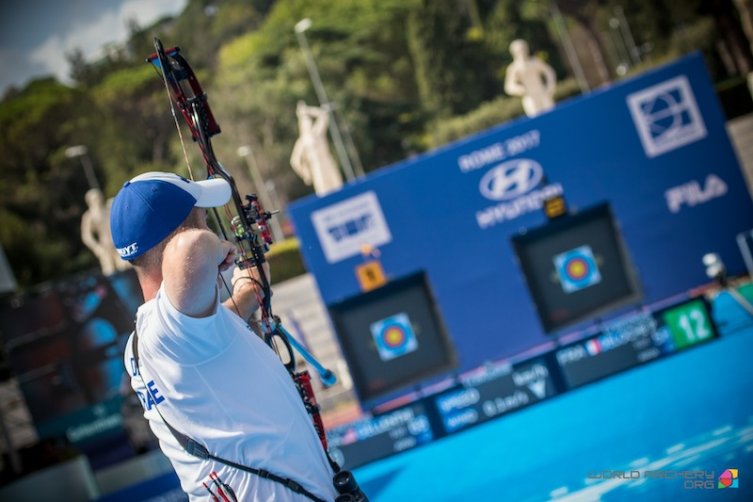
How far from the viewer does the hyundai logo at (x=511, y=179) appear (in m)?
8.73

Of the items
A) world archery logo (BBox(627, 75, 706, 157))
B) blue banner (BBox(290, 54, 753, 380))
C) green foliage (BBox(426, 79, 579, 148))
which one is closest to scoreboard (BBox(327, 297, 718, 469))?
blue banner (BBox(290, 54, 753, 380))

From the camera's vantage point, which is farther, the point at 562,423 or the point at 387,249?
the point at 387,249

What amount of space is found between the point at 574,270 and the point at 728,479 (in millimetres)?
4794

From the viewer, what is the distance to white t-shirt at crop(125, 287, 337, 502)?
214cm

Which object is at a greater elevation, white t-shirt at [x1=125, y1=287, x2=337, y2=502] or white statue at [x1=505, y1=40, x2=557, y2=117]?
white statue at [x1=505, y1=40, x2=557, y2=117]

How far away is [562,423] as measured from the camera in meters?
6.48

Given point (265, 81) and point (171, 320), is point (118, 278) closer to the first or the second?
point (171, 320)

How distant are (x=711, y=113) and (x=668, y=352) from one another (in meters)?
3.08

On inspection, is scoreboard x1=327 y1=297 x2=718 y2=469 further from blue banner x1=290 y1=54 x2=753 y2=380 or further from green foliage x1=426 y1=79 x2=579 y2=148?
green foliage x1=426 y1=79 x2=579 y2=148

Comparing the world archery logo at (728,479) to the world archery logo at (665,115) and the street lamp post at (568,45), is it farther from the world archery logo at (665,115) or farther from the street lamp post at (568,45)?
the street lamp post at (568,45)

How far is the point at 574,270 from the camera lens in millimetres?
8633

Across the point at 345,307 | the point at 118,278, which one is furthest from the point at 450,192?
the point at 118,278

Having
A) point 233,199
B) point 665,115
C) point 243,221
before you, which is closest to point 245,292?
point 243,221

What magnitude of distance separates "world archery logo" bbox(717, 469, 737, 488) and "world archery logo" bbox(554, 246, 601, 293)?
463 centimetres
